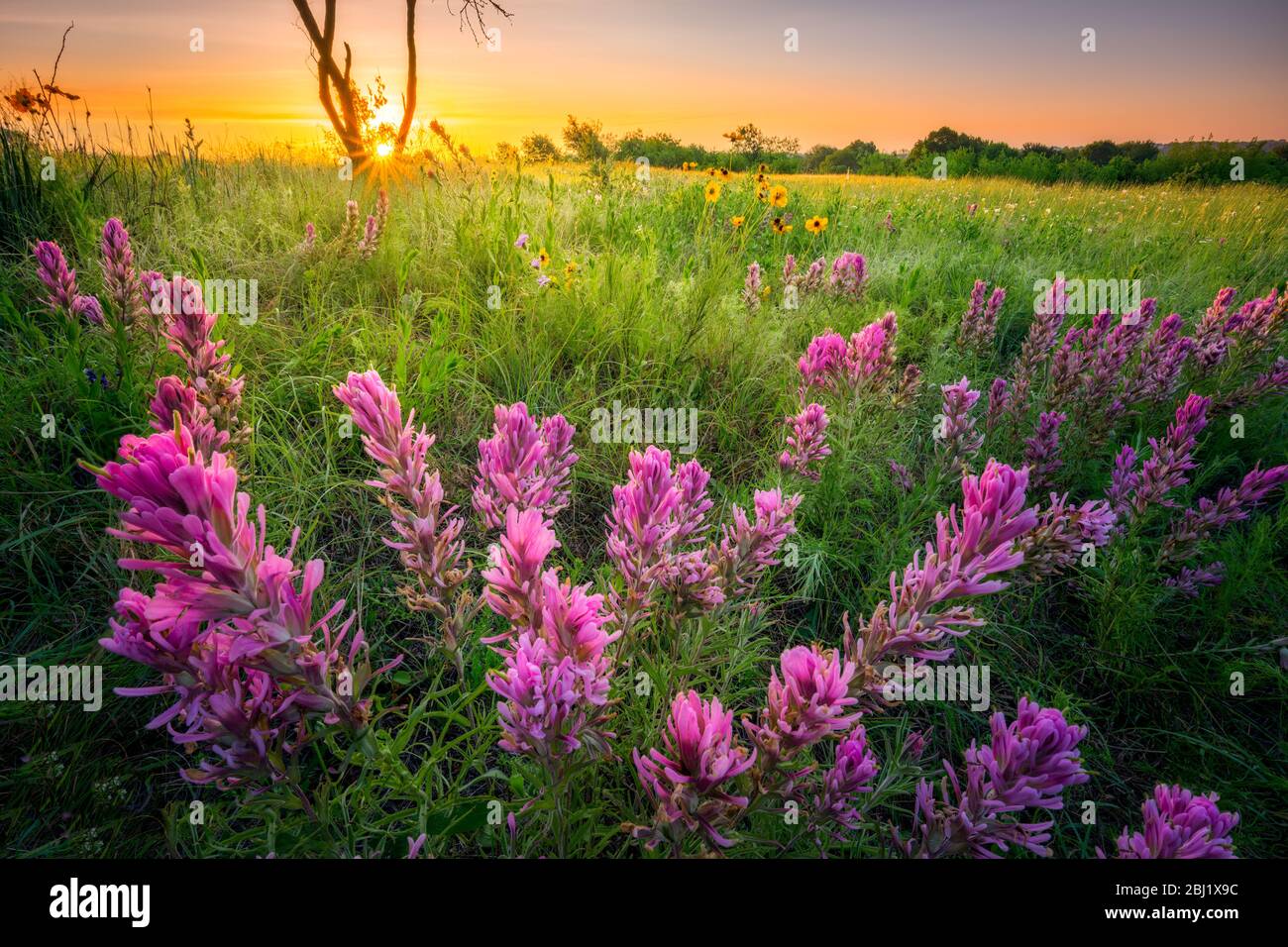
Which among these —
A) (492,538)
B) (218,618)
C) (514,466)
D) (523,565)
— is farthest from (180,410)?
(492,538)

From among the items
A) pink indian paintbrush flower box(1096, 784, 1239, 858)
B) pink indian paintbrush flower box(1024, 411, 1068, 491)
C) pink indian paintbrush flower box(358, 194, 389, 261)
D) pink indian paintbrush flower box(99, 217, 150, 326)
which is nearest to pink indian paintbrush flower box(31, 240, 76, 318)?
pink indian paintbrush flower box(99, 217, 150, 326)

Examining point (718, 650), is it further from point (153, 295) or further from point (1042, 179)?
point (1042, 179)

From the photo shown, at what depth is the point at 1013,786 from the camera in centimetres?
112

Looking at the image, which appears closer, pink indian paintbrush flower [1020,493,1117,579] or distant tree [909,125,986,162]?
pink indian paintbrush flower [1020,493,1117,579]

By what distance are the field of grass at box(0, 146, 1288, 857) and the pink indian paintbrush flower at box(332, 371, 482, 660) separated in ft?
0.79

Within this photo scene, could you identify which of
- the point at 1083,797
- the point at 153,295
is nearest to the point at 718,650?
the point at 1083,797

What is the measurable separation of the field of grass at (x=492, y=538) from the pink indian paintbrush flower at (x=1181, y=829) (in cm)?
53

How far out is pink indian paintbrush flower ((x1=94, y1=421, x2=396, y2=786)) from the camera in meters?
0.86

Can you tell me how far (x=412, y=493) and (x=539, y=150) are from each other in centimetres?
705

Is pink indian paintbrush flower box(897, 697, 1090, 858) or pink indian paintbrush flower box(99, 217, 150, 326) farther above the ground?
pink indian paintbrush flower box(99, 217, 150, 326)

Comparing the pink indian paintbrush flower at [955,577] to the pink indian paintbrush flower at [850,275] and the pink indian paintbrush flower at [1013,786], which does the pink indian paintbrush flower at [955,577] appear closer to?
the pink indian paintbrush flower at [1013,786]

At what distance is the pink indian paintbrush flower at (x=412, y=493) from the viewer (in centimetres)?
126

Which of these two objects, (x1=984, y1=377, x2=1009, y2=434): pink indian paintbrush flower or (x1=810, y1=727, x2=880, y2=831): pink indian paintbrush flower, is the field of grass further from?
(x1=984, y1=377, x2=1009, y2=434): pink indian paintbrush flower
